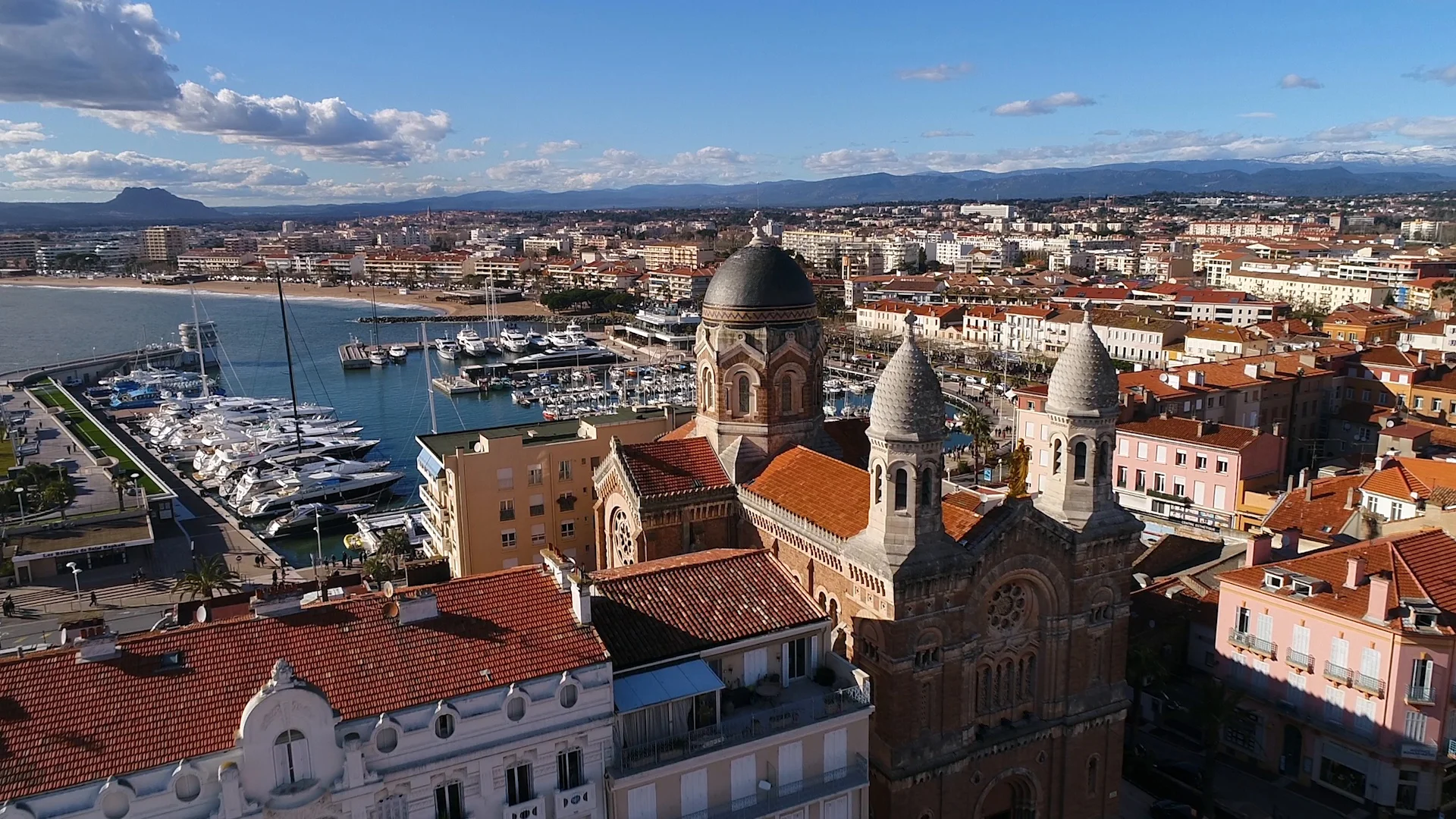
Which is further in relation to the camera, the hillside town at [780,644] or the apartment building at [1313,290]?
the apartment building at [1313,290]

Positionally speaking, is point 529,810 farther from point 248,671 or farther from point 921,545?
point 921,545

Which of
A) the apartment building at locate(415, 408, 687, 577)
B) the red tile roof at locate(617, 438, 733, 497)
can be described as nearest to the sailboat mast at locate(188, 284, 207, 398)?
the apartment building at locate(415, 408, 687, 577)

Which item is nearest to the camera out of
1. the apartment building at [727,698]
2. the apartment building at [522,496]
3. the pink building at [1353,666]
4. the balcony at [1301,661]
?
→ the apartment building at [727,698]

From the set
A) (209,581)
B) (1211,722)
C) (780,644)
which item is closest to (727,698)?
(780,644)

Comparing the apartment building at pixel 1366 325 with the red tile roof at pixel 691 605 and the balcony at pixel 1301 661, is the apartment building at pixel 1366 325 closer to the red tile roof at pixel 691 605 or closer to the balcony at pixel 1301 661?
the balcony at pixel 1301 661

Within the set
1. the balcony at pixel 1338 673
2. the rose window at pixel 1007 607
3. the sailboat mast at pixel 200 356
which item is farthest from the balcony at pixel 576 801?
the sailboat mast at pixel 200 356
